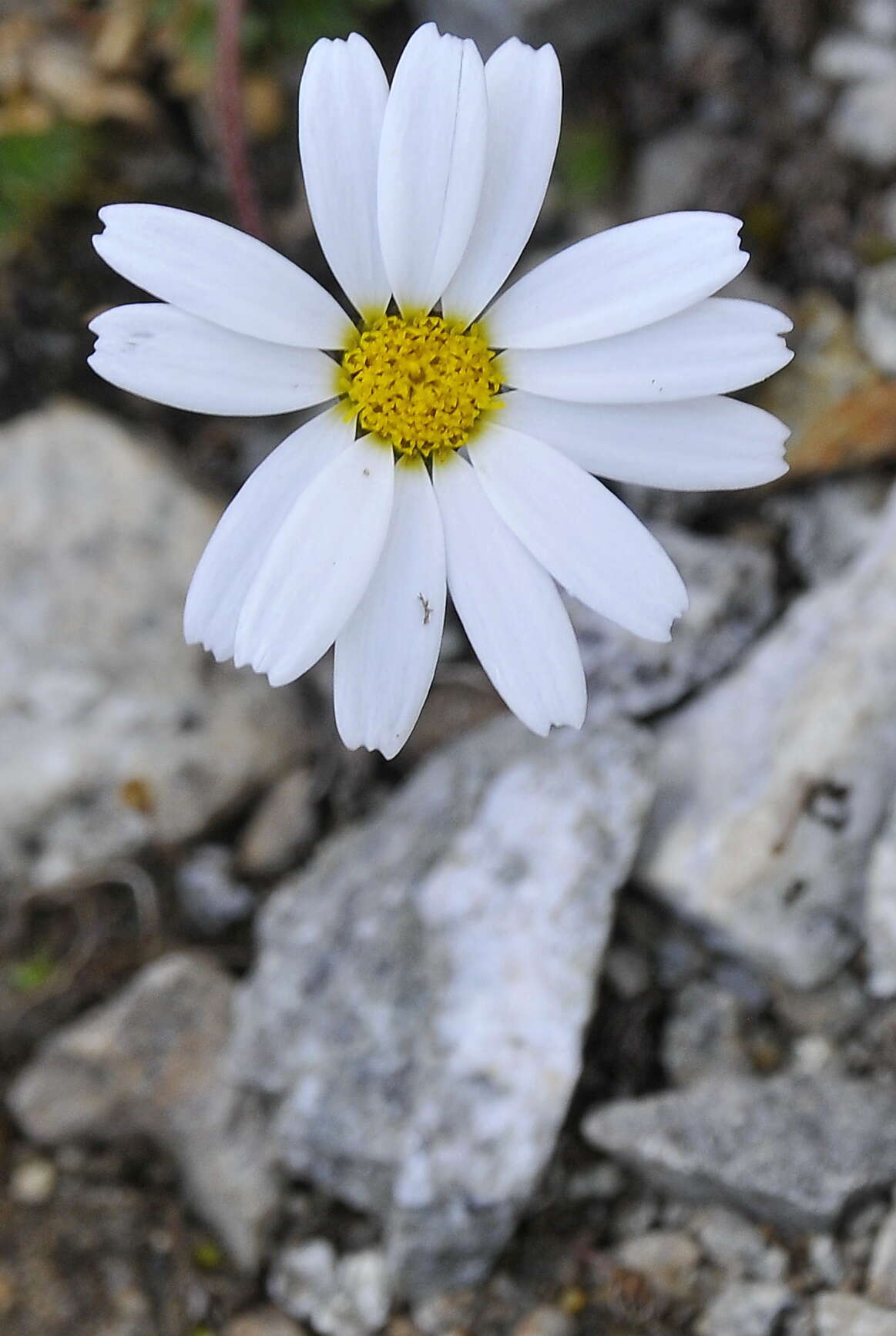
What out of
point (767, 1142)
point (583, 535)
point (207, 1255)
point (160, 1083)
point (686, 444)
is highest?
point (686, 444)

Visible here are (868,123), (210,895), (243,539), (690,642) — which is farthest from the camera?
(868,123)

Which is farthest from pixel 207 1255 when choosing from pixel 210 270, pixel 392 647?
pixel 210 270

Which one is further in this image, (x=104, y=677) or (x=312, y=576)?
(x=104, y=677)

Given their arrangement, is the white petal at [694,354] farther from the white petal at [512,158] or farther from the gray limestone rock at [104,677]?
the gray limestone rock at [104,677]

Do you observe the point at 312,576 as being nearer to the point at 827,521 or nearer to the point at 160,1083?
the point at 160,1083

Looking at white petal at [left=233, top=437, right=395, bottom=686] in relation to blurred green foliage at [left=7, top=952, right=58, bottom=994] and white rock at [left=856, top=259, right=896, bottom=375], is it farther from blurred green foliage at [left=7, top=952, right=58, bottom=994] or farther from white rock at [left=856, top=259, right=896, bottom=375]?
white rock at [left=856, top=259, right=896, bottom=375]

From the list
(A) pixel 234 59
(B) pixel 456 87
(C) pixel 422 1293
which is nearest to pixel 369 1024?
(C) pixel 422 1293
